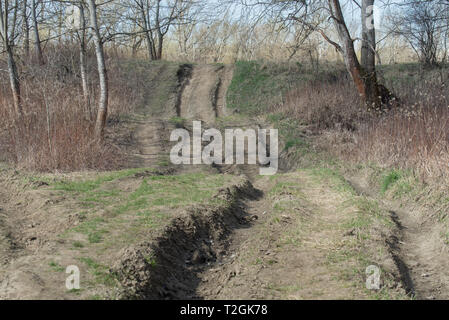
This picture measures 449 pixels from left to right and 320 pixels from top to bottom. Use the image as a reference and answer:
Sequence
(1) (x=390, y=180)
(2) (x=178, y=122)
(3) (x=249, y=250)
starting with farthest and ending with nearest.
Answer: (2) (x=178, y=122)
(1) (x=390, y=180)
(3) (x=249, y=250)

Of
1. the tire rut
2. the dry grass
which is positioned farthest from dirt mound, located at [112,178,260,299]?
the dry grass

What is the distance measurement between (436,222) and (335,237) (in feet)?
6.23

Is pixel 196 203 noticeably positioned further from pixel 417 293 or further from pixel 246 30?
pixel 246 30

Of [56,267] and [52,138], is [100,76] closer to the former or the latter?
[52,138]

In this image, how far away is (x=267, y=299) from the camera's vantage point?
4660 millimetres

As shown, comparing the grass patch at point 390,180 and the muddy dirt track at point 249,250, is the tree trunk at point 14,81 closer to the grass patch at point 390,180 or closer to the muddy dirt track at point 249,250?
the muddy dirt track at point 249,250

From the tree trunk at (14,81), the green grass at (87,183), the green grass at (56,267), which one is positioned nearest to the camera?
the green grass at (56,267)

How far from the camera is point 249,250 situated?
20.1 feet

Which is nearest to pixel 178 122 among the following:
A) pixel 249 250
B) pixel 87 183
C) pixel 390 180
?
pixel 87 183

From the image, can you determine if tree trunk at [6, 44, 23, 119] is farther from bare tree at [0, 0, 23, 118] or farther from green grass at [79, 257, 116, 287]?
green grass at [79, 257, 116, 287]

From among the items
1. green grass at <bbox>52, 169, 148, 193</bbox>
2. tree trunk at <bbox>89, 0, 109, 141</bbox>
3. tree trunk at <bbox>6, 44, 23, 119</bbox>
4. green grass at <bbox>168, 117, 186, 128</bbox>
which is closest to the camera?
green grass at <bbox>52, 169, 148, 193</bbox>

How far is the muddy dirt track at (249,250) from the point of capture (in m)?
4.86

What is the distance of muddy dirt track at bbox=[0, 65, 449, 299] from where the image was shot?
4.86 metres

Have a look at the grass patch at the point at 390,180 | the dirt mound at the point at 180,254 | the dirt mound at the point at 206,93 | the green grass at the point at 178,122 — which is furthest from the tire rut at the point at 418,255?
the dirt mound at the point at 206,93
